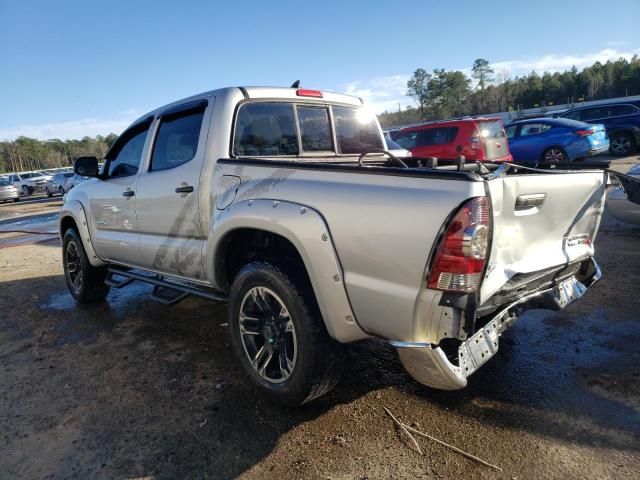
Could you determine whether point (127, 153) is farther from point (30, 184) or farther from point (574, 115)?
point (30, 184)

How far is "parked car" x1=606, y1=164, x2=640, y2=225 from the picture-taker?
210 inches

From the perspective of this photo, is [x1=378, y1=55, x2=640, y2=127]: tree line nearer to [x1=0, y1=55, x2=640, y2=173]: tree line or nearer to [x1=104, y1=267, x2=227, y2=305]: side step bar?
[x1=0, y1=55, x2=640, y2=173]: tree line

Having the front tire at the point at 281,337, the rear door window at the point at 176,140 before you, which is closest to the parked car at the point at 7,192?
the rear door window at the point at 176,140

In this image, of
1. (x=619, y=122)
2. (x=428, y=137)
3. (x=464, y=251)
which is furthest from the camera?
(x=619, y=122)

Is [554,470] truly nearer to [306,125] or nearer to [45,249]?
[306,125]

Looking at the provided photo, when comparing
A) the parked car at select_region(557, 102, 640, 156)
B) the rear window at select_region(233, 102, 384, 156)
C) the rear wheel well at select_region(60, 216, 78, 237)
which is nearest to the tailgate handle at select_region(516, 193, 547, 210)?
the rear window at select_region(233, 102, 384, 156)

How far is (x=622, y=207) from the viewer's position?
547cm

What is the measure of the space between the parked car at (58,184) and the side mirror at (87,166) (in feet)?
88.0

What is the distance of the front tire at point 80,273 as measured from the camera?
5273mm

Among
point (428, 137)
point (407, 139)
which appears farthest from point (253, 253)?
point (407, 139)

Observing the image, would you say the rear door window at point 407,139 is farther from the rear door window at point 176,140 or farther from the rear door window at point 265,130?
the rear door window at point 176,140

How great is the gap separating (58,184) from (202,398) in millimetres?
31246

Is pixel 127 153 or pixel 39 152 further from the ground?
pixel 39 152

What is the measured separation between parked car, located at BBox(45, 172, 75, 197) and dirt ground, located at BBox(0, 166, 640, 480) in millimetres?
27935
